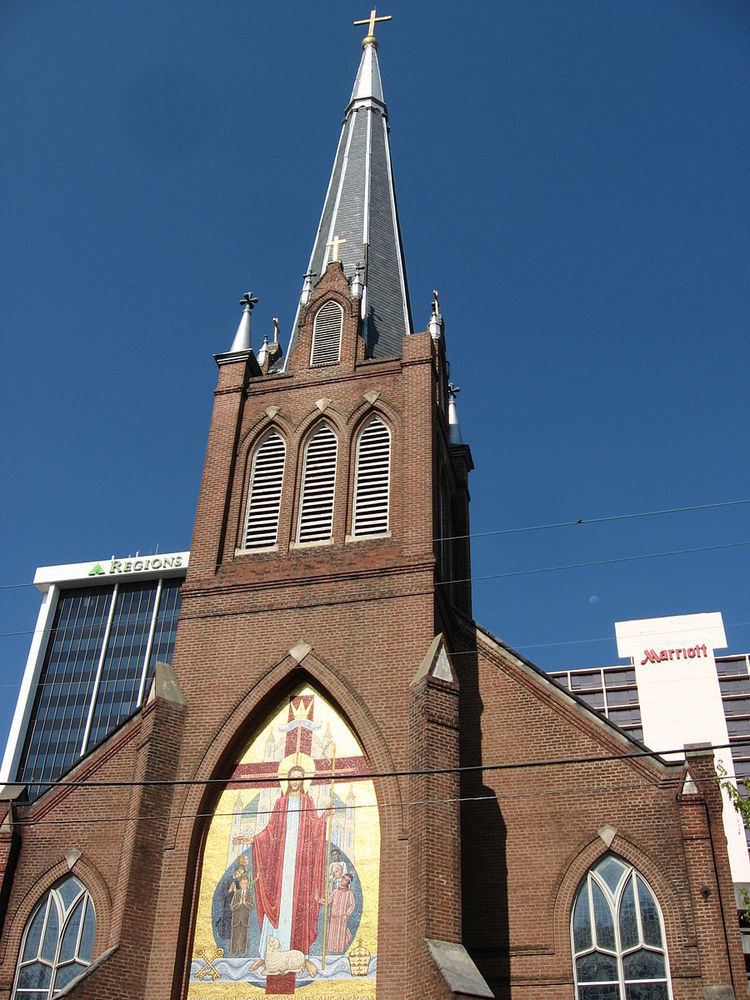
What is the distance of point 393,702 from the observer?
18.5 m

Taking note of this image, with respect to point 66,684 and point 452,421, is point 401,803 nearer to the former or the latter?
point 452,421

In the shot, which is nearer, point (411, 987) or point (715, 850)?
point (411, 987)

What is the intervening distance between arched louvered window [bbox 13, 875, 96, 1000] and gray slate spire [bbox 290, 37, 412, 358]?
1351 centimetres

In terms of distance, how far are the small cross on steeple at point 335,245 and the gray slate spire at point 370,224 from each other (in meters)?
0.11

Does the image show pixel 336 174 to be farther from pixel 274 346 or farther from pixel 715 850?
pixel 715 850

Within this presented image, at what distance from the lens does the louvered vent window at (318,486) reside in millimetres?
21859

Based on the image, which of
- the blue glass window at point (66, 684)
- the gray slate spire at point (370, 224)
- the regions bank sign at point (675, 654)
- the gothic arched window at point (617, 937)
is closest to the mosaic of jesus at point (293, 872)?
the gothic arched window at point (617, 937)

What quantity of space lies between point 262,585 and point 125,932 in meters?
6.87

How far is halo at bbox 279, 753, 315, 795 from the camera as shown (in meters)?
18.3

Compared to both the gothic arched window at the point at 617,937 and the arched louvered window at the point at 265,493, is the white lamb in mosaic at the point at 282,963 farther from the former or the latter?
the arched louvered window at the point at 265,493

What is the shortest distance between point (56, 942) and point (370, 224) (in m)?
19.6

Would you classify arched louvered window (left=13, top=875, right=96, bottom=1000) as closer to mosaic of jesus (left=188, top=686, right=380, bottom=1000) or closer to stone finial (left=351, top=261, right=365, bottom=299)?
mosaic of jesus (left=188, top=686, right=380, bottom=1000)

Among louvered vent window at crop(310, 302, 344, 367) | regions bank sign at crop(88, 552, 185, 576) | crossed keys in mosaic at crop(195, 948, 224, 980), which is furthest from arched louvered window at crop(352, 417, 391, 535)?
regions bank sign at crop(88, 552, 185, 576)

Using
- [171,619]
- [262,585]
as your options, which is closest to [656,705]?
[171,619]
